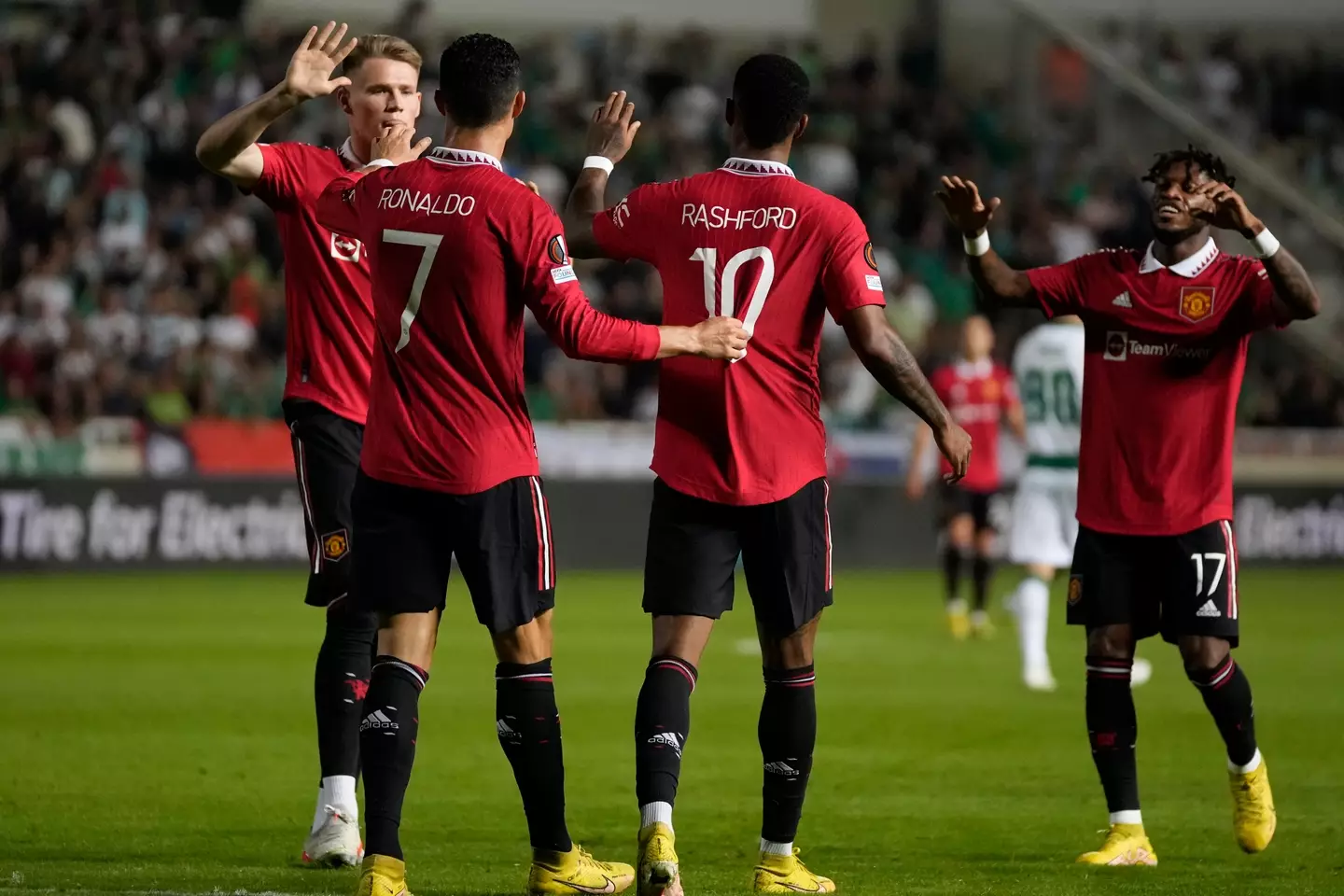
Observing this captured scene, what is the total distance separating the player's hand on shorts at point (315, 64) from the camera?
20.0ft

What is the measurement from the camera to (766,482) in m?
6.27

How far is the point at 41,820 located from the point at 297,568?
14082 millimetres

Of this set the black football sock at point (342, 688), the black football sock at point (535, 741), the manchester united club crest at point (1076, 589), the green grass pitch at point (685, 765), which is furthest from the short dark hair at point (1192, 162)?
the black football sock at point (342, 688)

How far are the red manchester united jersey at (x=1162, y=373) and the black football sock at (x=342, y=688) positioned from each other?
2673 millimetres

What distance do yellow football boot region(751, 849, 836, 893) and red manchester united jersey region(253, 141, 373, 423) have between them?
2.08 metres

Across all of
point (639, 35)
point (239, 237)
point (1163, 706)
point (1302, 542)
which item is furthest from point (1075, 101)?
point (1163, 706)

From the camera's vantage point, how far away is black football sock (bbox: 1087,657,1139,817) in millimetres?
7266

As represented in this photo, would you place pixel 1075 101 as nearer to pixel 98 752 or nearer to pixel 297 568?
pixel 297 568

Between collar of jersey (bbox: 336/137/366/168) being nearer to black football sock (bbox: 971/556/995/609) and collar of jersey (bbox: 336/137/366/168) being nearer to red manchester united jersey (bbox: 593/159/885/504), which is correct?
red manchester united jersey (bbox: 593/159/885/504)

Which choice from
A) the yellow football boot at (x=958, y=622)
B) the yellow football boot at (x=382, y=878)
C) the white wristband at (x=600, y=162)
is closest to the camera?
the yellow football boot at (x=382, y=878)

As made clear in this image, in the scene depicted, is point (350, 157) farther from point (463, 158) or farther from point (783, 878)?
point (783, 878)

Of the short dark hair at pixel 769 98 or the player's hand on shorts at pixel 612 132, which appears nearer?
the short dark hair at pixel 769 98

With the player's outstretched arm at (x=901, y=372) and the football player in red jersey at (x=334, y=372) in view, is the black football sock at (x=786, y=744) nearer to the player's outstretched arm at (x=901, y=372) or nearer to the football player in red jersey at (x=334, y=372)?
the player's outstretched arm at (x=901, y=372)

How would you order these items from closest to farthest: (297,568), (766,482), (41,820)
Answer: (766,482), (41,820), (297,568)
